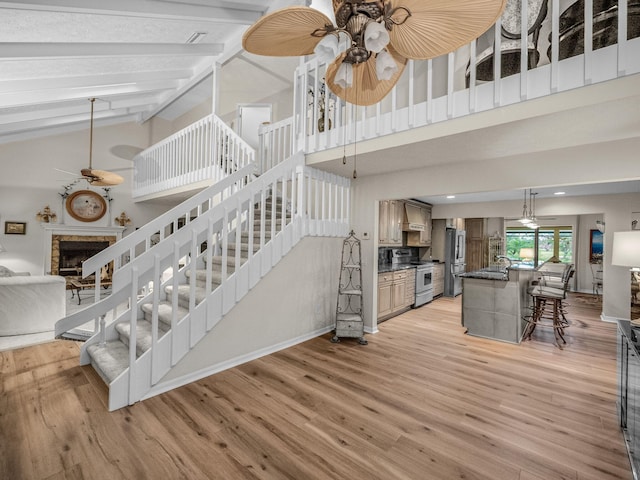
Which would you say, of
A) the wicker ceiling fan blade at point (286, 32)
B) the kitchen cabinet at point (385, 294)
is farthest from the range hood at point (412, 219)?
the wicker ceiling fan blade at point (286, 32)

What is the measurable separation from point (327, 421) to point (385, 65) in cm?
232

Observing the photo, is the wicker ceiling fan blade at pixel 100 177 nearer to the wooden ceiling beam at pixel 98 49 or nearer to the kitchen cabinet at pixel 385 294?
the wooden ceiling beam at pixel 98 49

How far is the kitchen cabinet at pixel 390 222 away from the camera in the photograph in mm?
5586

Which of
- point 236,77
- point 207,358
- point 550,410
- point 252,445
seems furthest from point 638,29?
point 236,77

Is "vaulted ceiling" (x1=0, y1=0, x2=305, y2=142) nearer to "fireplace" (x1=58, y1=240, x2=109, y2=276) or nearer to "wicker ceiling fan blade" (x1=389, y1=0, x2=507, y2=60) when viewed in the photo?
"fireplace" (x1=58, y1=240, x2=109, y2=276)

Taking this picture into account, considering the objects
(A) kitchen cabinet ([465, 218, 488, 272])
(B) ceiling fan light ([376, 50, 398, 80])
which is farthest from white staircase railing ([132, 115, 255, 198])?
(A) kitchen cabinet ([465, 218, 488, 272])

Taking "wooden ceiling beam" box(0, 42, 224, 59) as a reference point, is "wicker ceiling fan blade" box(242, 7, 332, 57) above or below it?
below

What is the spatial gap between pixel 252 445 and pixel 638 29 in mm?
3739

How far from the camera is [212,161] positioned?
5137 mm

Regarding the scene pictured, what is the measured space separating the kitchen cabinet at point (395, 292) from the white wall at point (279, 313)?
3.25 feet

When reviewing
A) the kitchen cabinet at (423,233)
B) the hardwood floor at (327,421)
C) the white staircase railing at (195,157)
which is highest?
the white staircase railing at (195,157)

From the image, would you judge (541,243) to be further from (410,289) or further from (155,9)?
(155,9)

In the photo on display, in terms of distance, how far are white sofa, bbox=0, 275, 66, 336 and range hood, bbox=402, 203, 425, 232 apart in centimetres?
598

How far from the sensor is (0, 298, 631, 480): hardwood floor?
67.4 inches
